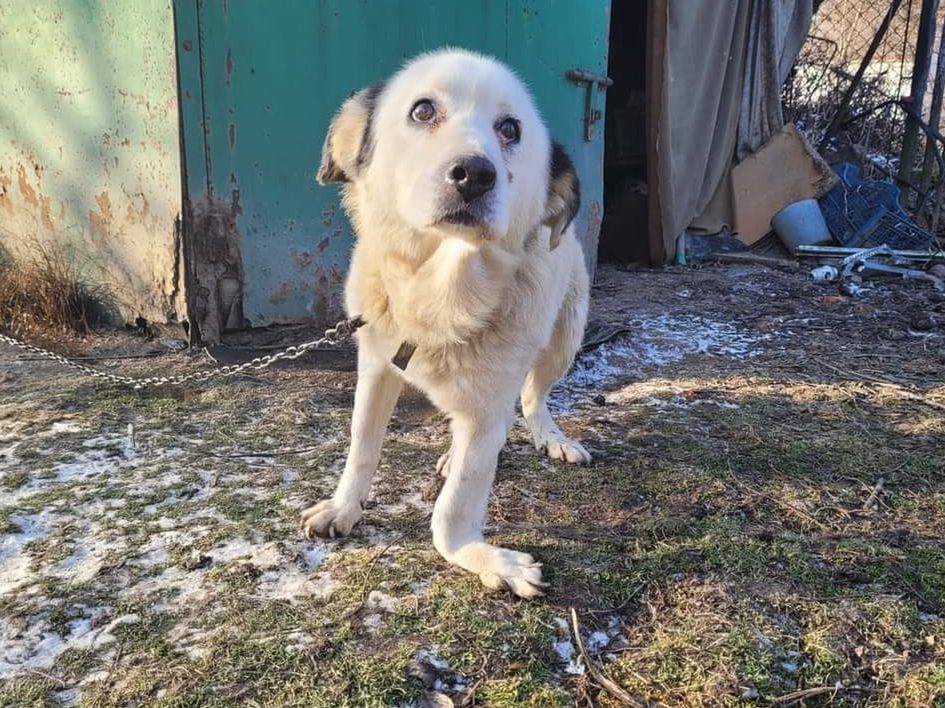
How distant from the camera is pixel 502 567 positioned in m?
1.76

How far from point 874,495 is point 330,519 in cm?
173

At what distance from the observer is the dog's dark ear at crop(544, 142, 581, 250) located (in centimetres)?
187

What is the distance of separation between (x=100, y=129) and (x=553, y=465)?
8.85 feet

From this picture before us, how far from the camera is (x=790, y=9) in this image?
21.2ft

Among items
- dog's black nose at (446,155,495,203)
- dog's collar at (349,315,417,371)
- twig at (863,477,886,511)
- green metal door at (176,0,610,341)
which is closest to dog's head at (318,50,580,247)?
dog's black nose at (446,155,495,203)

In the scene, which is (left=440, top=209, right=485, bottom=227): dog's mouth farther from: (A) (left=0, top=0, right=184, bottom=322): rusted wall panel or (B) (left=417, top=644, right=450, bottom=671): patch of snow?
(A) (left=0, top=0, right=184, bottom=322): rusted wall panel

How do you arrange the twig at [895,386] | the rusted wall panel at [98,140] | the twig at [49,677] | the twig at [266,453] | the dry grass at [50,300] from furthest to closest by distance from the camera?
the dry grass at [50,300]
the rusted wall panel at [98,140]
the twig at [895,386]
the twig at [266,453]
the twig at [49,677]

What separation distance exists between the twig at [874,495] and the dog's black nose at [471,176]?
1642 mm

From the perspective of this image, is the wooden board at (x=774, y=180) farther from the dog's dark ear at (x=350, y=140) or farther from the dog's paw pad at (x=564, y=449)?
the dog's dark ear at (x=350, y=140)

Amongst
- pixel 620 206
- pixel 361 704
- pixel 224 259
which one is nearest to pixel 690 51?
pixel 620 206

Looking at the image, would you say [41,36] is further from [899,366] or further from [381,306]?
[899,366]

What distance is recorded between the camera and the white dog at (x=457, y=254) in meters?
1.57

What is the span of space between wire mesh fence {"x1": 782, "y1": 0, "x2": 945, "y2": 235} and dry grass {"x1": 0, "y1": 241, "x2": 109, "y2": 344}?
7.08 m

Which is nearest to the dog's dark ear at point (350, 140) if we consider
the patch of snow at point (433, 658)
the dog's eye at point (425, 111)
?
the dog's eye at point (425, 111)
